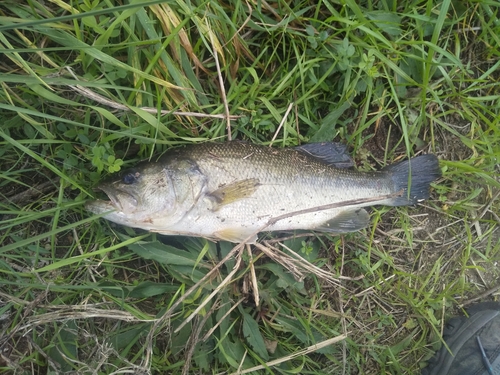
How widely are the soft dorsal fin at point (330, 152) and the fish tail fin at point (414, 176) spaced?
0.38 meters

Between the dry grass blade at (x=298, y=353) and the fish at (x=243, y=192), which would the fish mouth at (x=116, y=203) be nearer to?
the fish at (x=243, y=192)

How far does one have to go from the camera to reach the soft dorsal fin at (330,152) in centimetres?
295

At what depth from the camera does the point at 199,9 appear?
2613mm

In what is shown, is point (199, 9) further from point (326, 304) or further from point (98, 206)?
point (326, 304)

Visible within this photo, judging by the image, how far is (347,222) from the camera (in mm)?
2941

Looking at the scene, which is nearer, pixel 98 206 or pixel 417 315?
pixel 98 206

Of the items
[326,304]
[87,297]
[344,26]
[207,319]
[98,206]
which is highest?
[344,26]

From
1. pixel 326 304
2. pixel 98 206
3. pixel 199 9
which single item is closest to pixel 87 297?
pixel 98 206

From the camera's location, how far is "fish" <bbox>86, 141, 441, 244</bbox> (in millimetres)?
2537

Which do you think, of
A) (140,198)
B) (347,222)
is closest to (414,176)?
(347,222)

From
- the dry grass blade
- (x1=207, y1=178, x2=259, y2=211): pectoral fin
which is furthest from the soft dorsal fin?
the dry grass blade

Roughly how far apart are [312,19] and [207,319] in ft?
7.82

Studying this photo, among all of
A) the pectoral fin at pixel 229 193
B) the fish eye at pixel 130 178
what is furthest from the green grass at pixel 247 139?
the pectoral fin at pixel 229 193

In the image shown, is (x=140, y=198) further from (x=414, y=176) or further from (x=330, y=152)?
(x=414, y=176)
